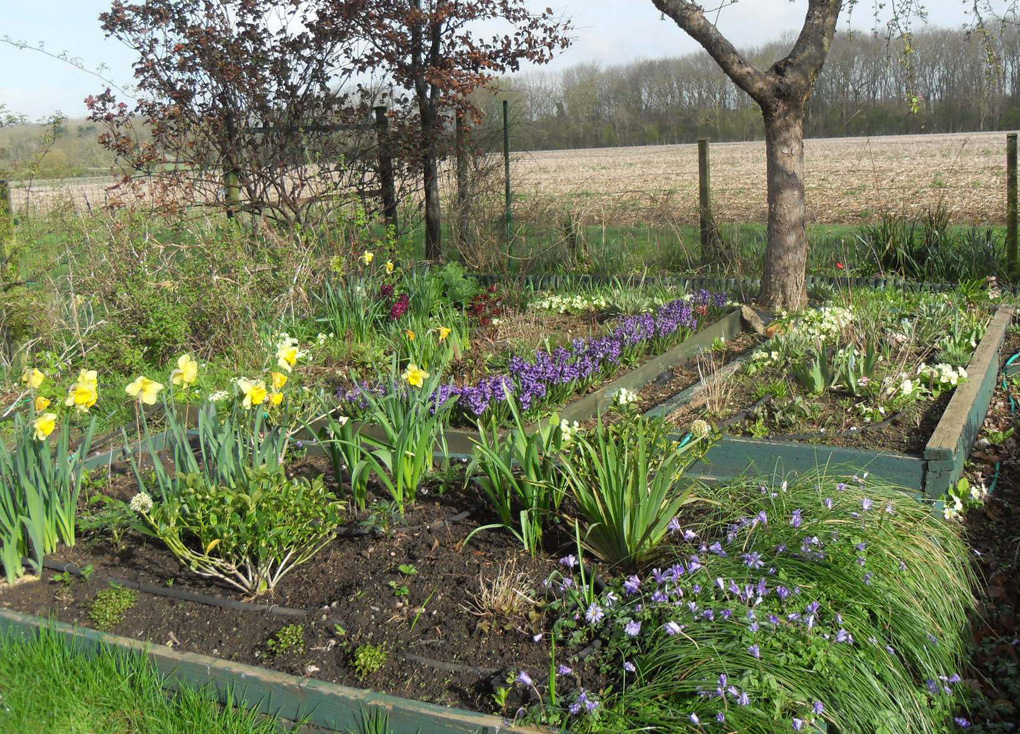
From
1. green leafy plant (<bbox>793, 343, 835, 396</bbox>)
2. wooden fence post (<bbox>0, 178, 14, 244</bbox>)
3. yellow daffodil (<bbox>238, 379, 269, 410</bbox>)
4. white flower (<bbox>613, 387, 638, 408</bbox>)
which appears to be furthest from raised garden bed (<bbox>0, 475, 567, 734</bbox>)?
wooden fence post (<bbox>0, 178, 14, 244</bbox>)

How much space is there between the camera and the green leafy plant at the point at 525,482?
3.25m

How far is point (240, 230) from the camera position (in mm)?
7094

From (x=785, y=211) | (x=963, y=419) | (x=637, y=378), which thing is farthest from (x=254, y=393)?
(x=785, y=211)

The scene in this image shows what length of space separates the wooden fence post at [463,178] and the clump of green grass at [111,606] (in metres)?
6.66

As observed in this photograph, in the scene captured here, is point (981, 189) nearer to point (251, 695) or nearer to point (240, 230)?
point (240, 230)

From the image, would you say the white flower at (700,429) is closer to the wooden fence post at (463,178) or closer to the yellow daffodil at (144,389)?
the yellow daffodil at (144,389)

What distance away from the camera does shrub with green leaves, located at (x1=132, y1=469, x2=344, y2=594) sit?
9.76 ft

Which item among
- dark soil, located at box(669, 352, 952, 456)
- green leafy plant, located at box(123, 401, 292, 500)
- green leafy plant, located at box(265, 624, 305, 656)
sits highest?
green leafy plant, located at box(123, 401, 292, 500)

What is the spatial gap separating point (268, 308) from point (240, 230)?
3.01 ft

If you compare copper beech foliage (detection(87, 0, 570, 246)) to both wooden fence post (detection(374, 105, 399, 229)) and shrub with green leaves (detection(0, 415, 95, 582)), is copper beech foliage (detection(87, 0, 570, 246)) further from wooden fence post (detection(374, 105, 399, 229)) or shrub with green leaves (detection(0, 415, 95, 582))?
shrub with green leaves (detection(0, 415, 95, 582))

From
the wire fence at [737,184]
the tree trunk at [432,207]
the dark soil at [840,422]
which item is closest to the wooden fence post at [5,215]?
the wire fence at [737,184]

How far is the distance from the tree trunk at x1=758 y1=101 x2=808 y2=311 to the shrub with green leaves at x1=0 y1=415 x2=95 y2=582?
18.3ft

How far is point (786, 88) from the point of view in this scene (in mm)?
6953

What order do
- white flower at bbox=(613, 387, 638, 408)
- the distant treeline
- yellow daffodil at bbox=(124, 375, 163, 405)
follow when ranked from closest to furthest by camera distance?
yellow daffodil at bbox=(124, 375, 163, 405), white flower at bbox=(613, 387, 638, 408), the distant treeline
